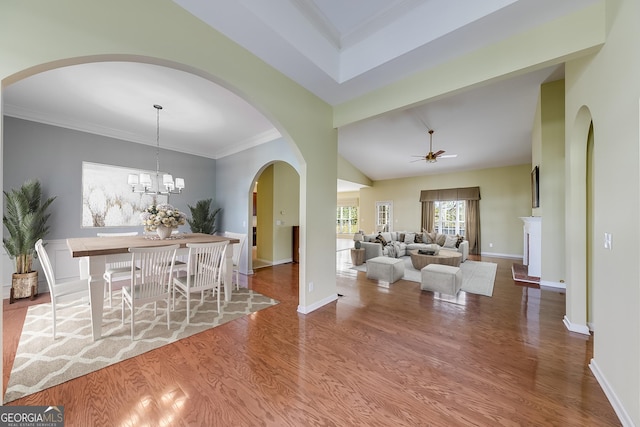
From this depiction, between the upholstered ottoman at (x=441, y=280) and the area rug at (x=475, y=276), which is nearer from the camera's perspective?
the upholstered ottoman at (x=441, y=280)

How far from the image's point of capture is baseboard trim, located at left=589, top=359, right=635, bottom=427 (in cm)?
142

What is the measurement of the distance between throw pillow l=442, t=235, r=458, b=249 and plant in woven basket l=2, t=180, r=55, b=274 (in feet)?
29.6

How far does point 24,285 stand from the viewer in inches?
132

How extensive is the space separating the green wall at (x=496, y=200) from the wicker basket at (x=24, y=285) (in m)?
10.1

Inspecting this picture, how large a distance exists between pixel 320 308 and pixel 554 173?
179 inches

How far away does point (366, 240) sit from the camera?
6.54 m

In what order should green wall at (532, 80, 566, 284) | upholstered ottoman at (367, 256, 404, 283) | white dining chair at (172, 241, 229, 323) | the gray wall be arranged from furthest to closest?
upholstered ottoman at (367, 256, 404, 283), green wall at (532, 80, 566, 284), the gray wall, white dining chair at (172, 241, 229, 323)

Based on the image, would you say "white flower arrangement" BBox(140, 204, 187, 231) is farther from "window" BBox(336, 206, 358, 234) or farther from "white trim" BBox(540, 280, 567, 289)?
"window" BBox(336, 206, 358, 234)

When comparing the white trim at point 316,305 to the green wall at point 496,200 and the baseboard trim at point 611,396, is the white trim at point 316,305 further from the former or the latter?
the green wall at point 496,200

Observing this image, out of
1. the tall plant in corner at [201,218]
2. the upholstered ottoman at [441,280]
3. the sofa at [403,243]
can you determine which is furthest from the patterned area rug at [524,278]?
the tall plant in corner at [201,218]

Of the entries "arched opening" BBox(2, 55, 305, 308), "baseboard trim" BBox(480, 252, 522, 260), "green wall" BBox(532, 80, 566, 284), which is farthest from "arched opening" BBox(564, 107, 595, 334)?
"baseboard trim" BBox(480, 252, 522, 260)

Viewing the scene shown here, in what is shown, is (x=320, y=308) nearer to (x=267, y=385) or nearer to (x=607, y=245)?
(x=267, y=385)

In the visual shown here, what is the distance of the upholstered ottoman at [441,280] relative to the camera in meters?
3.74

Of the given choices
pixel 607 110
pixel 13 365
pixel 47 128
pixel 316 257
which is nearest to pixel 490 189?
pixel 607 110
